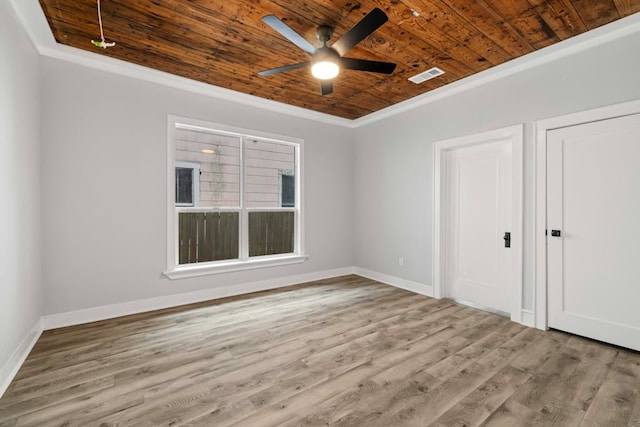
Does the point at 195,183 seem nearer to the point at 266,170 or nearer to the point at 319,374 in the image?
the point at 266,170

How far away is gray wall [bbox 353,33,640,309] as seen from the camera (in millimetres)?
2668

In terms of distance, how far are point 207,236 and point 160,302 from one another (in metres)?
1.00

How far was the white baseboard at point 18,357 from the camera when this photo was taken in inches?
79.0

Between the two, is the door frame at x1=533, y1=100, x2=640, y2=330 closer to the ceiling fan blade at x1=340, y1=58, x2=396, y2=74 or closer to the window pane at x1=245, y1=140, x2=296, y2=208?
the ceiling fan blade at x1=340, y1=58, x2=396, y2=74

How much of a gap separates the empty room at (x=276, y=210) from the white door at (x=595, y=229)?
0.02m

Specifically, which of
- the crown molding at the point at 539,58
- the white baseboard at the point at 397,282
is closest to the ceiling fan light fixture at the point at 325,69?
the crown molding at the point at 539,58

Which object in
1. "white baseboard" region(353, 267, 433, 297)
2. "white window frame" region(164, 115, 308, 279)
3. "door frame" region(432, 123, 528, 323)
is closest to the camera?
"door frame" region(432, 123, 528, 323)

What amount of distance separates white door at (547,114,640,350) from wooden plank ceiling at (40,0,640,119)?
0.99m

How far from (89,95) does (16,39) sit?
0.83 meters

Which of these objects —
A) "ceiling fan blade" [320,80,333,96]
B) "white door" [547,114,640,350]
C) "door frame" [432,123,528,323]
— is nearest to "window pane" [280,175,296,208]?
"ceiling fan blade" [320,80,333,96]

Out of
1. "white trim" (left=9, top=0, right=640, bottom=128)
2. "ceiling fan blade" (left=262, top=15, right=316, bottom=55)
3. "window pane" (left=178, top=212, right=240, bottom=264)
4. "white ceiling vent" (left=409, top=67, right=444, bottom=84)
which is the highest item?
"white ceiling vent" (left=409, top=67, right=444, bottom=84)

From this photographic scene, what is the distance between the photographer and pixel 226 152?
4.25 metres

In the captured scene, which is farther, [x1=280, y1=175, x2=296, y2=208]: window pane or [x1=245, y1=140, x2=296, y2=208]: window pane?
[x1=280, y1=175, x2=296, y2=208]: window pane

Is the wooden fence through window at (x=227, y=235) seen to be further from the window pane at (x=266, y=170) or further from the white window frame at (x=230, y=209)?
the window pane at (x=266, y=170)
